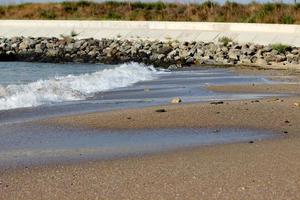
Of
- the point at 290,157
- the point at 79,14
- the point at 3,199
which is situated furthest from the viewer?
A: the point at 79,14

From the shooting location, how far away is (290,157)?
6293 millimetres

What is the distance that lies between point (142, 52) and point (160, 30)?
Answer: 631 cm

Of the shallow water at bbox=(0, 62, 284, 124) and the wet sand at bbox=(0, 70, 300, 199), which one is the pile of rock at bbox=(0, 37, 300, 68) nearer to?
the shallow water at bbox=(0, 62, 284, 124)

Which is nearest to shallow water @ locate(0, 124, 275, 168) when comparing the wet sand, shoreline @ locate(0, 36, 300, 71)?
the wet sand

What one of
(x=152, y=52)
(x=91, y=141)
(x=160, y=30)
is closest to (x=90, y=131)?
(x=91, y=141)

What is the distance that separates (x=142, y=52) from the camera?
29906mm

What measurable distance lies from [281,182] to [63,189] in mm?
1639

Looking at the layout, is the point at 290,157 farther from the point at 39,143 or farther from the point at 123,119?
the point at 123,119

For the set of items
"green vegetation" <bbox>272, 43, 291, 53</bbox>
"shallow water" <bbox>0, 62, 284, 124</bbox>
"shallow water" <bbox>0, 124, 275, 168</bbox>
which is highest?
"shallow water" <bbox>0, 124, 275, 168</bbox>

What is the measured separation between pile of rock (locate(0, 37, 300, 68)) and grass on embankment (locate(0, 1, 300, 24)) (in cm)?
689

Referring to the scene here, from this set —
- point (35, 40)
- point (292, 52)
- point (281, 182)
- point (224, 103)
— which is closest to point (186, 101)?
point (224, 103)

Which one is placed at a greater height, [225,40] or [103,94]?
[103,94]

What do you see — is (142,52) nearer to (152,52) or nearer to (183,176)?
(152,52)

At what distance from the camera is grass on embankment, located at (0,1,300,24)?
38.0 m
